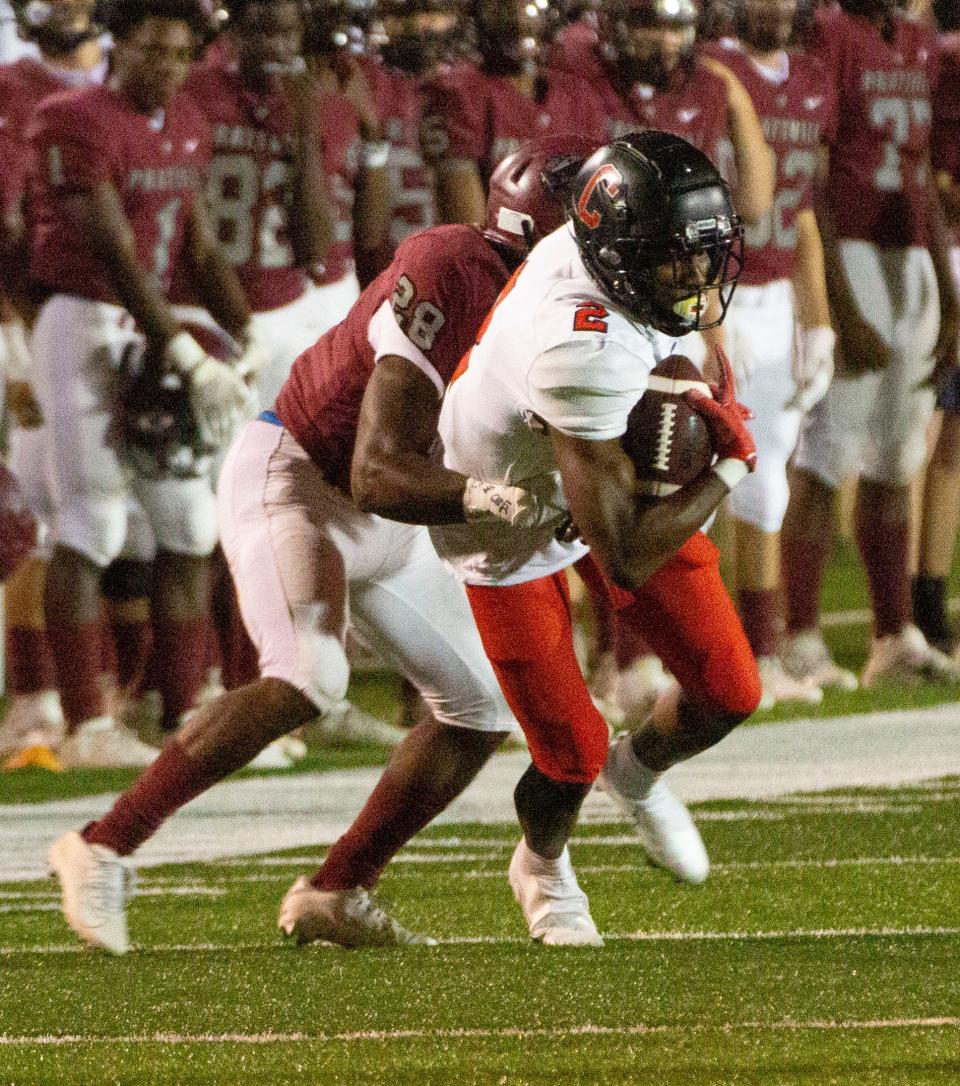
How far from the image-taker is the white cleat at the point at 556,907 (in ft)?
13.1

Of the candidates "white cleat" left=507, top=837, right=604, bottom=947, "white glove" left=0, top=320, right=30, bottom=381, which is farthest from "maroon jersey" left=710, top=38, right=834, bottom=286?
"white cleat" left=507, top=837, right=604, bottom=947

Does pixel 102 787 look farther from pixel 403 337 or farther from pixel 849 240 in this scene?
pixel 849 240

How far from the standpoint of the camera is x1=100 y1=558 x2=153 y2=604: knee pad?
6.86 meters

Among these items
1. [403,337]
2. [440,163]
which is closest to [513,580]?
[403,337]

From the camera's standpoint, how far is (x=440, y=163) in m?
6.76

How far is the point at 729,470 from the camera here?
3797 millimetres

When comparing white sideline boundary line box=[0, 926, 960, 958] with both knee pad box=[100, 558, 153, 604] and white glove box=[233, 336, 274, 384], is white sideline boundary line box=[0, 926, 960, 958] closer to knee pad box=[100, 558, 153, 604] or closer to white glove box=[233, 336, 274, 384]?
white glove box=[233, 336, 274, 384]

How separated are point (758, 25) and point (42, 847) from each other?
3.47 meters

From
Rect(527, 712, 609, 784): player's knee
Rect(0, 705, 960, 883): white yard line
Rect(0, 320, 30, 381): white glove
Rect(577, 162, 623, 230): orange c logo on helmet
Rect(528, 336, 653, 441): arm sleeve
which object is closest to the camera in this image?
Rect(528, 336, 653, 441): arm sleeve

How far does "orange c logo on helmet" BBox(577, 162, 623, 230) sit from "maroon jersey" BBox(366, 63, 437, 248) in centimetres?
311

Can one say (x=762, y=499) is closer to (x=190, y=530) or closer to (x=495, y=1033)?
(x=190, y=530)

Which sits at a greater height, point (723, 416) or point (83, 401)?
point (723, 416)

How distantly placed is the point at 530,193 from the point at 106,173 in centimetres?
246

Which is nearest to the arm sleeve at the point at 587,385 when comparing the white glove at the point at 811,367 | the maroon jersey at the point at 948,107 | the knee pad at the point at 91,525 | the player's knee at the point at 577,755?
the player's knee at the point at 577,755
